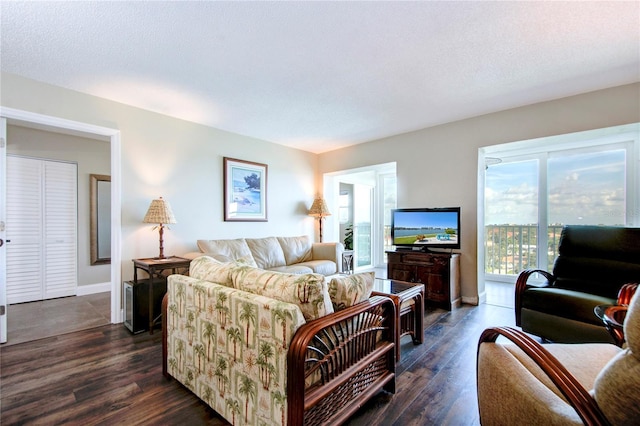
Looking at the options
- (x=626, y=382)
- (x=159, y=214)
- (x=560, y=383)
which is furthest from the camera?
(x=159, y=214)

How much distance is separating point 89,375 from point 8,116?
2442 millimetres

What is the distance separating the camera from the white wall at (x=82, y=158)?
3915 millimetres

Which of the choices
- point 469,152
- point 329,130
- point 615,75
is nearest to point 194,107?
point 329,130

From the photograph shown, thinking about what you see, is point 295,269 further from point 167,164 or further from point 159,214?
point 167,164

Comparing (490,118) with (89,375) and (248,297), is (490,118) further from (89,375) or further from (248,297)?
(89,375)

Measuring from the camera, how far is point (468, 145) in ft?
12.2

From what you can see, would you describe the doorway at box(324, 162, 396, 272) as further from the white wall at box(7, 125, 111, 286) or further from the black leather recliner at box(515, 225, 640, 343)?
the white wall at box(7, 125, 111, 286)

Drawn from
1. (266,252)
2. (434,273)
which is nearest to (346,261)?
(266,252)

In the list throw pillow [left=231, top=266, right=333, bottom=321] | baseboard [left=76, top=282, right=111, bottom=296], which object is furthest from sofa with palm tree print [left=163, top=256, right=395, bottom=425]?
baseboard [left=76, top=282, right=111, bottom=296]

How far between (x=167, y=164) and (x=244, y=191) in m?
1.16

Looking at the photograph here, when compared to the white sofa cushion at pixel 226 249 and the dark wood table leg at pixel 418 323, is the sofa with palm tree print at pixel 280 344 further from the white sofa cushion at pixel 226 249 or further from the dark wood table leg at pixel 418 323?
the white sofa cushion at pixel 226 249

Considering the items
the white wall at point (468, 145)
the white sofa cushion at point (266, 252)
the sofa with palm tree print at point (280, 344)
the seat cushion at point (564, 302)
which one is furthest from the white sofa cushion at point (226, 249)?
the seat cushion at point (564, 302)

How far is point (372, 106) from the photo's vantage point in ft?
10.8

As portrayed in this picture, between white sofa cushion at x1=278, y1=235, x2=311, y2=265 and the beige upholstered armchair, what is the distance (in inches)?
130
